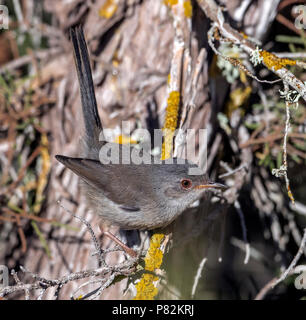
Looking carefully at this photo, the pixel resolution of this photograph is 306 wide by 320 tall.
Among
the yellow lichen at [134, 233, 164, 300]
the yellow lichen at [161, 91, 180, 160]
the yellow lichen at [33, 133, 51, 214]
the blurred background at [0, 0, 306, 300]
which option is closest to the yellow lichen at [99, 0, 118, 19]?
the blurred background at [0, 0, 306, 300]

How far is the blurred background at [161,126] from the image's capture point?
340 centimetres

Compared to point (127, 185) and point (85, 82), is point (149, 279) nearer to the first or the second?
point (127, 185)

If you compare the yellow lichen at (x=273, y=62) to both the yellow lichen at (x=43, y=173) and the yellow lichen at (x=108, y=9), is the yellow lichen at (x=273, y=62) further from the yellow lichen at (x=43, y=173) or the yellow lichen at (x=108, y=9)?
the yellow lichen at (x=43, y=173)

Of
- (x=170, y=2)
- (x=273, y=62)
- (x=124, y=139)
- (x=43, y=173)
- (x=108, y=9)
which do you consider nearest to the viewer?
(x=273, y=62)

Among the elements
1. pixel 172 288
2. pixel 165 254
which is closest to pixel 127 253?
pixel 165 254

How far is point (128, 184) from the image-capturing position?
3.32 metres

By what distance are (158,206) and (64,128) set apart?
150cm

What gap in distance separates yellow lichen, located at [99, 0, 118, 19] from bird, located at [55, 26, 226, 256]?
0.63m

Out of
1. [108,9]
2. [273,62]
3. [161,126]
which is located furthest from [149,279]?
[108,9]

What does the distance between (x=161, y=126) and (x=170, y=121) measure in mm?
314

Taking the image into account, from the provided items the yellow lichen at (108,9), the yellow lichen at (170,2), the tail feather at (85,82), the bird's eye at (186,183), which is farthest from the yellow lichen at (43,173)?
the yellow lichen at (170,2)

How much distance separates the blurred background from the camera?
3402 millimetres

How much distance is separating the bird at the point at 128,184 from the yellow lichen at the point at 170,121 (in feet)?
0.36
